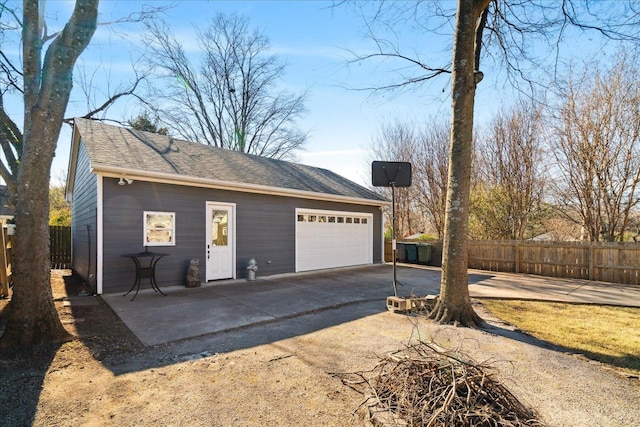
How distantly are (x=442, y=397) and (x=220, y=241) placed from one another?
746 centimetres

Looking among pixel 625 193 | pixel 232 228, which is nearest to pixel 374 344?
pixel 232 228

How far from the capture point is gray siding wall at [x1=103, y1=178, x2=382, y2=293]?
6.97 meters

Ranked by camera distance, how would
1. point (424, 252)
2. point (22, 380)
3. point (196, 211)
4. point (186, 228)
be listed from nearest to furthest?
point (22, 380)
point (186, 228)
point (196, 211)
point (424, 252)

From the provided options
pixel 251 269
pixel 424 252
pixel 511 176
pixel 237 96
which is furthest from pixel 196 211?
pixel 237 96

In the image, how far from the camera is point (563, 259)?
10148 mm

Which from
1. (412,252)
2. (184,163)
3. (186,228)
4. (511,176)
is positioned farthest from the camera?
(412,252)

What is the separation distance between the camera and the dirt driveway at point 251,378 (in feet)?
8.24

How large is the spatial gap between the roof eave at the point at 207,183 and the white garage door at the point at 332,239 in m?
0.57

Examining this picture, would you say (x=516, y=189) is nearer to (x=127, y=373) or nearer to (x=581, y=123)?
(x=581, y=123)

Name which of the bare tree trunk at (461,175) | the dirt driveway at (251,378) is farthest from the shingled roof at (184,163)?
the bare tree trunk at (461,175)

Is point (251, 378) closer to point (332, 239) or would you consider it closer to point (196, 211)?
point (196, 211)

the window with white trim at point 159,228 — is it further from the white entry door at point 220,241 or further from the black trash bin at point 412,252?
the black trash bin at point 412,252

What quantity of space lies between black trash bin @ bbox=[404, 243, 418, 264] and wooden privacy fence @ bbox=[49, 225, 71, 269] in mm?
13536

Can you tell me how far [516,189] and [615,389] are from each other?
1174 centimetres
